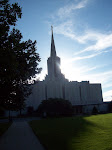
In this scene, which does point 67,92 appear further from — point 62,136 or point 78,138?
point 78,138

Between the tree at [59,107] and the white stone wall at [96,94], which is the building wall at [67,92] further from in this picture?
the tree at [59,107]

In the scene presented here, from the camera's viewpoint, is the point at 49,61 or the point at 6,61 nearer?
the point at 6,61

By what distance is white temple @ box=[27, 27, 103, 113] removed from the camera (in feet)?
274

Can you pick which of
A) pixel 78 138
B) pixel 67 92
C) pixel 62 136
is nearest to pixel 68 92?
pixel 67 92

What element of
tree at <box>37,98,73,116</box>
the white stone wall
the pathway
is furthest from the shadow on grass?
the white stone wall

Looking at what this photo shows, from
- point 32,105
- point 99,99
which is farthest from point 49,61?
point 99,99

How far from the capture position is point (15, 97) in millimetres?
20297

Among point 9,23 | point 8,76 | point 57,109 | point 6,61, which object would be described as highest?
point 9,23

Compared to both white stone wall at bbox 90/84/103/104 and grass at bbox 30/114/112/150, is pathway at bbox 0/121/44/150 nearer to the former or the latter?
grass at bbox 30/114/112/150

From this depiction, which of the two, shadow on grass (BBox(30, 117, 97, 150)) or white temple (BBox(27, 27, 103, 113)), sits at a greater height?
white temple (BBox(27, 27, 103, 113))

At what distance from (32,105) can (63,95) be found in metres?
17.9

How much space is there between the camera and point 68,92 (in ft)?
284

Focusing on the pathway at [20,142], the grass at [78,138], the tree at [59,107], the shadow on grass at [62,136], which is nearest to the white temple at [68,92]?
the tree at [59,107]

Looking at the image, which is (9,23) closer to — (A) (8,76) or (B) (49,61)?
(A) (8,76)
